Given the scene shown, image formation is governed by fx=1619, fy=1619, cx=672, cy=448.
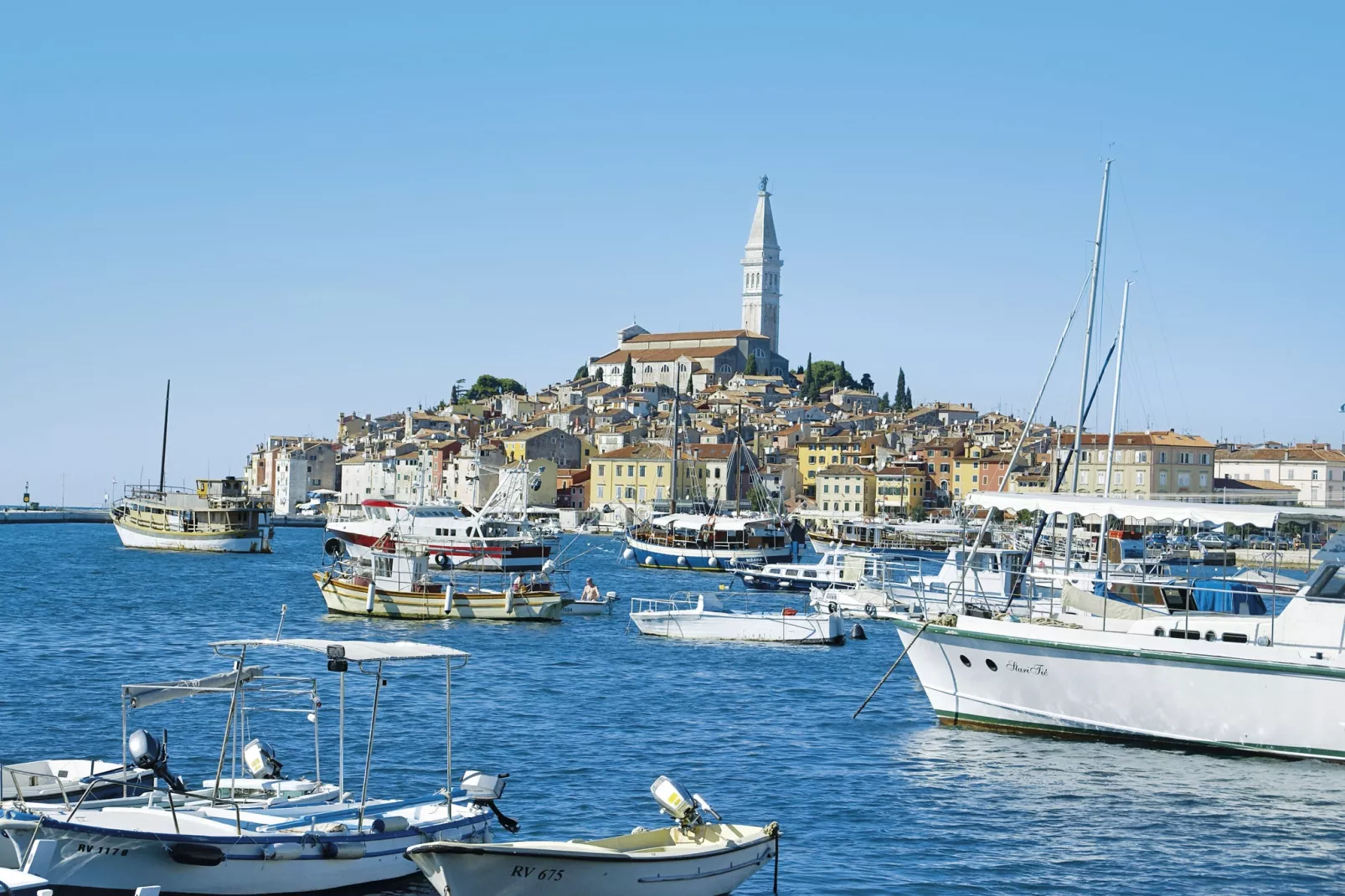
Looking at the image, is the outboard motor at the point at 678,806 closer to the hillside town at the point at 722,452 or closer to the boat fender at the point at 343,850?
the boat fender at the point at 343,850

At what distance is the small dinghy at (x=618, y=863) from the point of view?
1241 centimetres

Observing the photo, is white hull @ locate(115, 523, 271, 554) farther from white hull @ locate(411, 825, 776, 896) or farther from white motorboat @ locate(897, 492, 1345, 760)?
white hull @ locate(411, 825, 776, 896)

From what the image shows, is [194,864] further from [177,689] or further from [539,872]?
[539,872]

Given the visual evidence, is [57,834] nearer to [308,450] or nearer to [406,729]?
[406,729]

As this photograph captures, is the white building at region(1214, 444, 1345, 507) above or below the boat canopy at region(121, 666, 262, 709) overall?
above

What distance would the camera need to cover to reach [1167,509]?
21984mm

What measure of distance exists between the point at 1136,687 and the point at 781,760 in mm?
4583

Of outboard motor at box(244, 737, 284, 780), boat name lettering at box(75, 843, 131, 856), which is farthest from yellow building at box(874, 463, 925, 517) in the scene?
boat name lettering at box(75, 843, 131, 856)

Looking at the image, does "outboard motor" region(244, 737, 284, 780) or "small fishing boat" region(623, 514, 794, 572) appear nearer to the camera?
"outboard motor" region(244, 737, 284, 780)

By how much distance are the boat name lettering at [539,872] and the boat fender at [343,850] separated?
1.48 m

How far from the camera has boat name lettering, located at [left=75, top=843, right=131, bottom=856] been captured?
40.6 ft

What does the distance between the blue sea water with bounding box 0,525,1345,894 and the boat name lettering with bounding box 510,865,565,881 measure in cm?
175

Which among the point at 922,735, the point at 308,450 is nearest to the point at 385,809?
the point at 922,735

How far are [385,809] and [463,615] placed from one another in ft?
81.6
